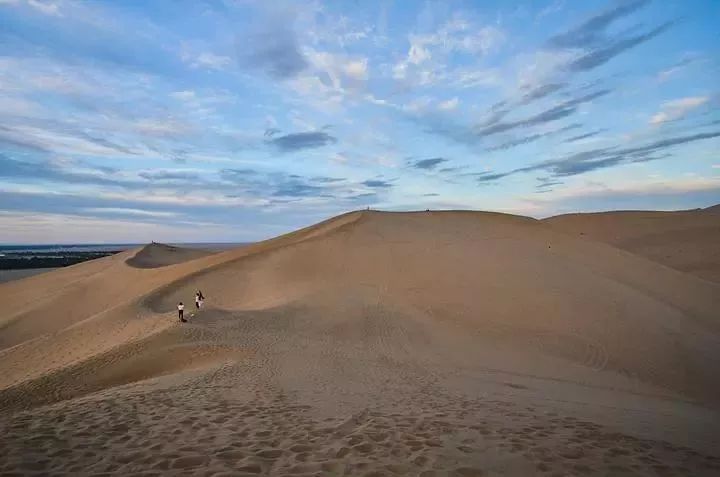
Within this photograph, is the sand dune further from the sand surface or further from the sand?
the sand surface

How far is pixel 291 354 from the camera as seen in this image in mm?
11516

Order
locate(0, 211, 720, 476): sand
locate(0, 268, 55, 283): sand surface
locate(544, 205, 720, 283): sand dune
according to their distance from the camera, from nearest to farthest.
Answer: locate(0, 211, 720, 476): sand < locate(544, 205, 720, 283): sand dune < locate(0, 268, 55, 283): sand surface

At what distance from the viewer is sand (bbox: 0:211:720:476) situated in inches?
191

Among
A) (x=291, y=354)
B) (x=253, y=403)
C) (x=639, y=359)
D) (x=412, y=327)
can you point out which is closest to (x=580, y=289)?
(x=639, y=359)

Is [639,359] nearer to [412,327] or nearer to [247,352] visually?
[412,327]

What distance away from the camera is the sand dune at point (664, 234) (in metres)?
34.6

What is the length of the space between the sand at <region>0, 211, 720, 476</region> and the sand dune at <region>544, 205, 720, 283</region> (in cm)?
1190

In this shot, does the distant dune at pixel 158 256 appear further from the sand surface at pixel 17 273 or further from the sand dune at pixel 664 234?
the sand dune at pixel 664 234

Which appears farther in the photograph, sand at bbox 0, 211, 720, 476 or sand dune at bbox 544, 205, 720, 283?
sand dune at bbox 544, 205, 720, 283

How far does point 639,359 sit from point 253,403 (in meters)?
11.7

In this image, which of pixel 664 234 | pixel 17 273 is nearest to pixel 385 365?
pixel 664 234

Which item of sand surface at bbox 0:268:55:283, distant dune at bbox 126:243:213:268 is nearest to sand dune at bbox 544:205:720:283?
distant dune at bbox 126:243:213:268

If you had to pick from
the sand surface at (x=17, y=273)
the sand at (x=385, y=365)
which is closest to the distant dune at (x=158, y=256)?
the sand at (x=385, y=365)

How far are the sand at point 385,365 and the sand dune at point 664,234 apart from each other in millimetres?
11904
